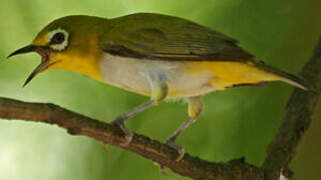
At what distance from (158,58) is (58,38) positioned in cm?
18

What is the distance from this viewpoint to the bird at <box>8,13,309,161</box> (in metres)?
1.04

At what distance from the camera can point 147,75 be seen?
1.06m

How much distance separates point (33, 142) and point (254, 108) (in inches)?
21.5

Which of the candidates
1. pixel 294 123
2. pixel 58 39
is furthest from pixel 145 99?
pixel 58 39

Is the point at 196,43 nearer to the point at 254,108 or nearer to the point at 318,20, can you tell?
the point at 254,108

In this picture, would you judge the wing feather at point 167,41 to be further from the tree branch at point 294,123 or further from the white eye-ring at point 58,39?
the tree branch at point 294,123

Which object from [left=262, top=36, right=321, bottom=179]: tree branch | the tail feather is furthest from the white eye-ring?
[left=262, top=36, right=321, bottom=179]: tree branch

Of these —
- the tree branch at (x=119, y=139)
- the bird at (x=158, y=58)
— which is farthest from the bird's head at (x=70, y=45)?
the tree branch at (x=119, y=139)

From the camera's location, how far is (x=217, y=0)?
4.97 feet

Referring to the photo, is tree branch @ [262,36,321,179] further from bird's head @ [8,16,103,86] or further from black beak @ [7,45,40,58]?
black beak @ [7,45,40,58]

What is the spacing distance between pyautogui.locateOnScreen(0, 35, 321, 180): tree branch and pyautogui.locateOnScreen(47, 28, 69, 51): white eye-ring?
0.55 feet

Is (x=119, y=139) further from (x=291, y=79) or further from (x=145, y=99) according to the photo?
(x=145, y=99)

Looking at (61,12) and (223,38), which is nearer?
(223,38)

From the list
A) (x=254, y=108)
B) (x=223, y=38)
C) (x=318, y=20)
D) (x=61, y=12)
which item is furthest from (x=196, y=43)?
(x=318, y=20)
